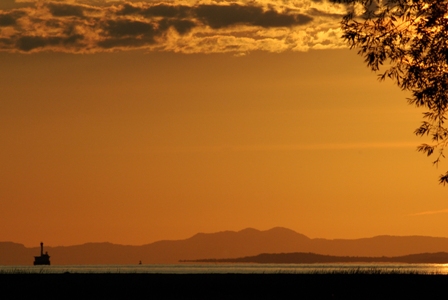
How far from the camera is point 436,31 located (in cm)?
3934
